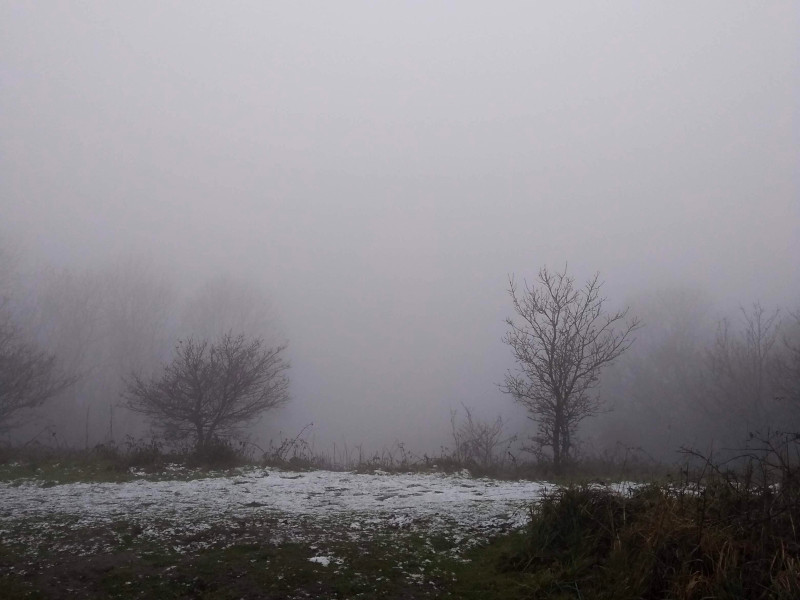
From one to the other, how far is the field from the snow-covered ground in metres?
0.02

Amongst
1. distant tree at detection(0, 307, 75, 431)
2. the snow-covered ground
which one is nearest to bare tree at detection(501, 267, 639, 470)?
the snow-covered ground

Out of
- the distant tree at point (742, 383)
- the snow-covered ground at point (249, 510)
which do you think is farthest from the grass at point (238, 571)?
the distant tree at point (742, 383)

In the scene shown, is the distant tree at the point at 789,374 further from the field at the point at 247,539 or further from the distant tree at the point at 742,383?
the field at the point at 247,539

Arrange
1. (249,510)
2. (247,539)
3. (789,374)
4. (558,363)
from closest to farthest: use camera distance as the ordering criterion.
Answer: (247,539) < (249,510) < (558,363) < (789,374)

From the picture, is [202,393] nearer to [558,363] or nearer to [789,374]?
[558,363]

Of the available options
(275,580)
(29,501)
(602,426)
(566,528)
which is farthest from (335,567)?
(602,426)

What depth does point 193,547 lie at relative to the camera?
670 cm

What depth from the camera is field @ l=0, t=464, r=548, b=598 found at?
18.7ft

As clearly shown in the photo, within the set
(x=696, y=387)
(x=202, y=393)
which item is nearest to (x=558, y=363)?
(x=202, y=393)

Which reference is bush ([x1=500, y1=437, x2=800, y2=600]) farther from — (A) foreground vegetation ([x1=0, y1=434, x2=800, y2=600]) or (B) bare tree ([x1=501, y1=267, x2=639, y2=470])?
(B) bare tree ([x1=501, y1=267, x2=639, y2=470])

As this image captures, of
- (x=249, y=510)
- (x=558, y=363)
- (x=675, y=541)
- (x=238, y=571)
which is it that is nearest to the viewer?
(x=675, y=541)

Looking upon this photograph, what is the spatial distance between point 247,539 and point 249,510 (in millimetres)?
1634

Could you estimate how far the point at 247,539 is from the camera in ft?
23.0

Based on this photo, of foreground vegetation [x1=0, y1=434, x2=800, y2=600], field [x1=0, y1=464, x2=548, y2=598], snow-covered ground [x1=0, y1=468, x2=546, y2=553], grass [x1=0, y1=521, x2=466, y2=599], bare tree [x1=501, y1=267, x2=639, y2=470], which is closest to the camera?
foreground vegetation [x1=0, y1=434, x2=800, y2=600]
